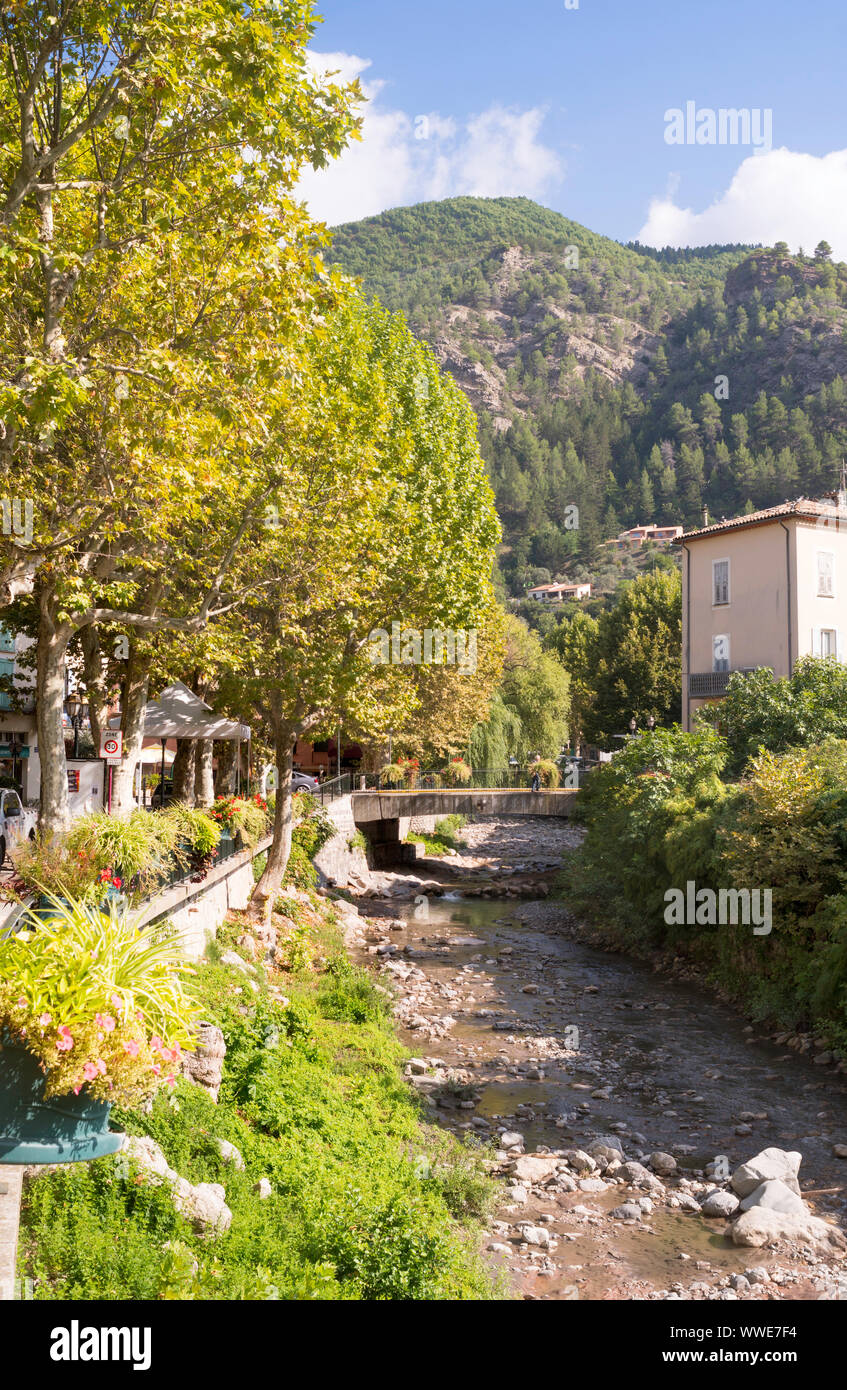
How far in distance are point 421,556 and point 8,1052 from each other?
1940 centimetres

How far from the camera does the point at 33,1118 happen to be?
16.1 feet

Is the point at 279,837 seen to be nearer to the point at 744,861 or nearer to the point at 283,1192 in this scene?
the point at 744,861

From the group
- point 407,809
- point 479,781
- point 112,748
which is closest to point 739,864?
point 112,748

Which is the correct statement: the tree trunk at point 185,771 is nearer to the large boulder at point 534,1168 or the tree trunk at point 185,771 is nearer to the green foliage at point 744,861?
the green foliage at point 744,861

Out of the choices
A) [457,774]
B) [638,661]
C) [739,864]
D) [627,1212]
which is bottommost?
[627,1212]

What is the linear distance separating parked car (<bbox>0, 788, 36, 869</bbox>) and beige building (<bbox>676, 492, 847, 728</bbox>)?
26.6 meters

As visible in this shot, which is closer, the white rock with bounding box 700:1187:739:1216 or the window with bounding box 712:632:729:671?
the white rock with bounding box 700:1187:739:1216

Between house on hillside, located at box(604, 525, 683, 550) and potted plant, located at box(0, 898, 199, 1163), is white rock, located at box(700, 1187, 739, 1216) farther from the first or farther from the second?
house on hillside, located at box(604, 525, 683, 550)

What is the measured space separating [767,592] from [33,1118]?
36.3 metres

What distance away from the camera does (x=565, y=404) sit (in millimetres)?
188750

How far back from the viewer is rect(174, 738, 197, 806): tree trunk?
1137 inches

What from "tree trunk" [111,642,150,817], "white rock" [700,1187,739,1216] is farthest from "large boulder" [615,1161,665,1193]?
"tree trunk" [111,642,150,817]

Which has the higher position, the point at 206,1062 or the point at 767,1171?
the point at 206,1062
